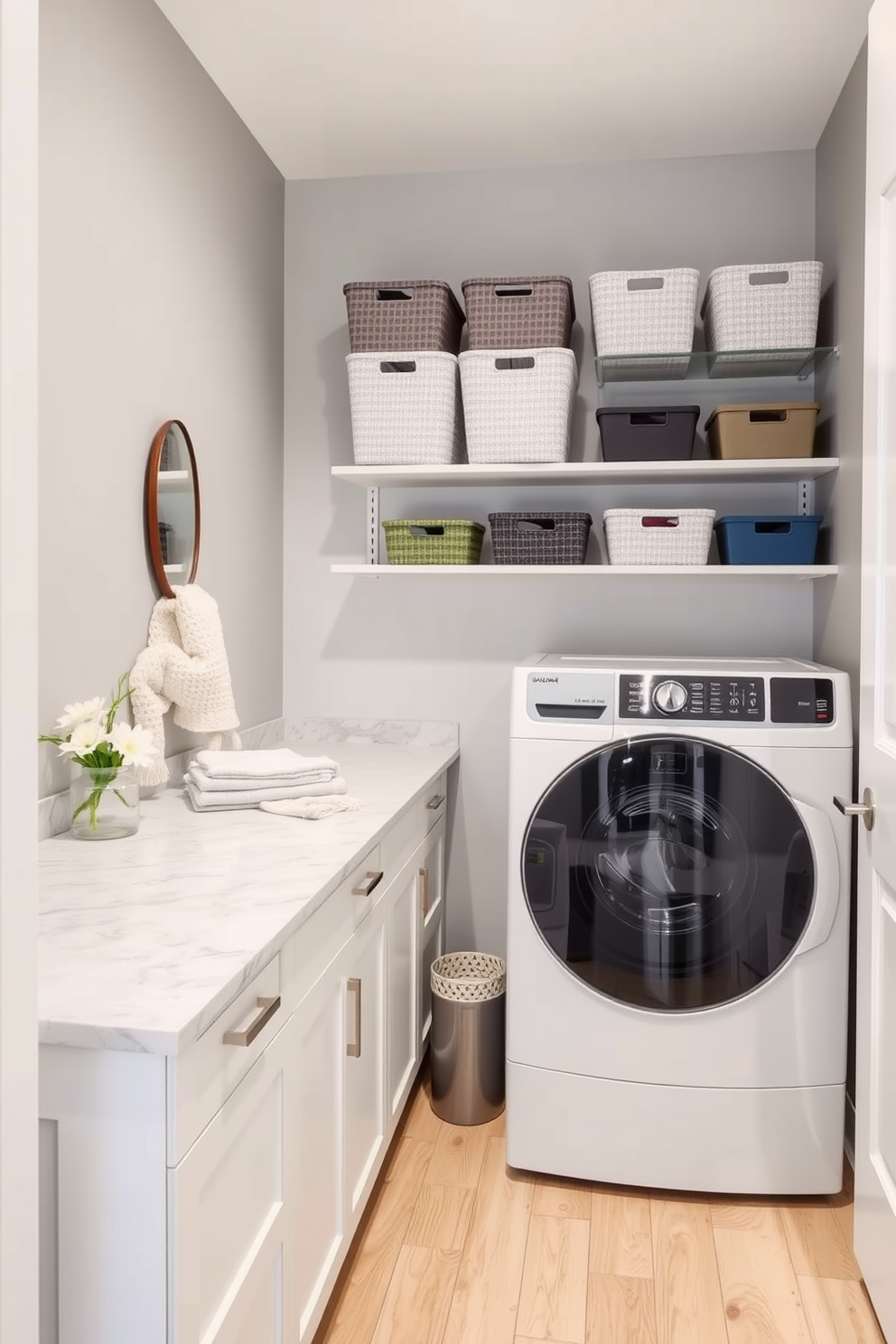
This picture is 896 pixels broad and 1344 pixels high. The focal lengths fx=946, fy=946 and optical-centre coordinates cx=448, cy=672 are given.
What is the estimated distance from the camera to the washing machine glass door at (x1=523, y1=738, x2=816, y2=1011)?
6.40 ft

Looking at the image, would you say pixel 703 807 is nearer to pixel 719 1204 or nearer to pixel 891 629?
pixel 891 629

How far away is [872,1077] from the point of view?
1629 millimetres

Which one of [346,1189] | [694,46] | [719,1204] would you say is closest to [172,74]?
[694,46]

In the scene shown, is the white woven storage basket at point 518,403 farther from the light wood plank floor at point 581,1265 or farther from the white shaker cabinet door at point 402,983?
the light wood plank floor at point 581,1265

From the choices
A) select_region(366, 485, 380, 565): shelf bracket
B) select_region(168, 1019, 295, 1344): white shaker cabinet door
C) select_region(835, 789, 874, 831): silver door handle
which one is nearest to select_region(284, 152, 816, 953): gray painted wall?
select_region(366, 485, 380, 565): shelf bracket

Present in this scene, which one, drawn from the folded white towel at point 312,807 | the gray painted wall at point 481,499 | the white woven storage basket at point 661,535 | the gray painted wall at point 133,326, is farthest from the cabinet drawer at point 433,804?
the white woven storage basket at point 661,535

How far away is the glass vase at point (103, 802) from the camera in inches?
63.2

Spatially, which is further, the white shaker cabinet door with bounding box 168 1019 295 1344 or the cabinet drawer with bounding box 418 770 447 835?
the cabinet drawer with bounding box 418 770 447 835

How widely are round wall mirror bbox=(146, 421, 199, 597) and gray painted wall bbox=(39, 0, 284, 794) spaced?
28 mm

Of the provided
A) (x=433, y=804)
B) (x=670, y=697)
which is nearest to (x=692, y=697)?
(x=670, y=697)

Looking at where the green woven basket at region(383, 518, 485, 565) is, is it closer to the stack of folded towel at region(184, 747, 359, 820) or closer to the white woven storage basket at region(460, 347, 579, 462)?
the white woven storage basket at region(460, 347, 579, 462)

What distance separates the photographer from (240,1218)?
3.75 feet

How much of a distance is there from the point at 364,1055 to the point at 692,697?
971mm

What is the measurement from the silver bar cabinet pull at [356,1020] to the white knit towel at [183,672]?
571 mm
